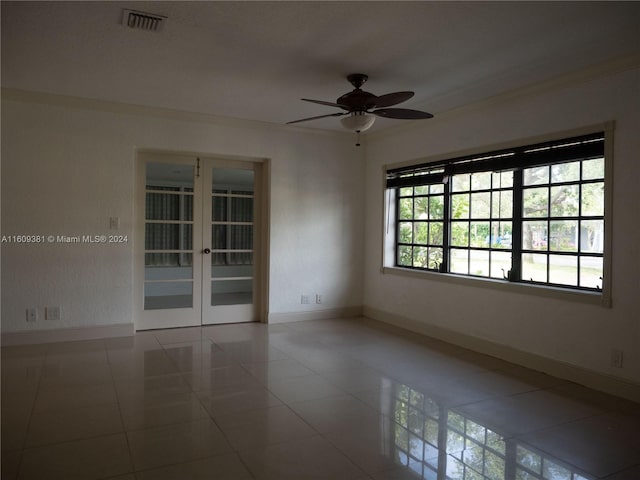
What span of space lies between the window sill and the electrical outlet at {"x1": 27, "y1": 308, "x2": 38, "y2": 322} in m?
4.14

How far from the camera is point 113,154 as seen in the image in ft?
17.0

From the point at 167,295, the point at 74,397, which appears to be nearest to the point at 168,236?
the point at 167,295

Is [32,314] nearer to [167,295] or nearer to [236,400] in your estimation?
[167,295]

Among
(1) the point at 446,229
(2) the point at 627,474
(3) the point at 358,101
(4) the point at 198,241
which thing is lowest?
(2) the point at 627,474

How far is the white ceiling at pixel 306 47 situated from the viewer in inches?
115

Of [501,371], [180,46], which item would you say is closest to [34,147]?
[180,46]

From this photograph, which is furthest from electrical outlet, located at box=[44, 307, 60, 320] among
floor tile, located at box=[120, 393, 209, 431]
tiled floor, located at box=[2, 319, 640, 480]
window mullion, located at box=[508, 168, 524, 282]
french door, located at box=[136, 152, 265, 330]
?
window mullion, located at box=[508, 168, 524, 282]

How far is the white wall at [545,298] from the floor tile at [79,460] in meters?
3.50

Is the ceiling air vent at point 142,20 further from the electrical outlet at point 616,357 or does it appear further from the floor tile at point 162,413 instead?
the electrical outlet at point 616,357

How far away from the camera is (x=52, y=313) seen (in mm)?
4934

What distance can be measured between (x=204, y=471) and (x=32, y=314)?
3.45 m

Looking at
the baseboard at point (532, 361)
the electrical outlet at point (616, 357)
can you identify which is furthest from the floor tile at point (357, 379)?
the electrical outlet at point (616, 357)

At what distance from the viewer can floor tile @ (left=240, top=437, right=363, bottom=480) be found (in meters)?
2.39

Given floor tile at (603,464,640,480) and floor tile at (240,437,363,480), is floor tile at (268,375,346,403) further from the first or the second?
→ floor tile at (603,464,640,480)
